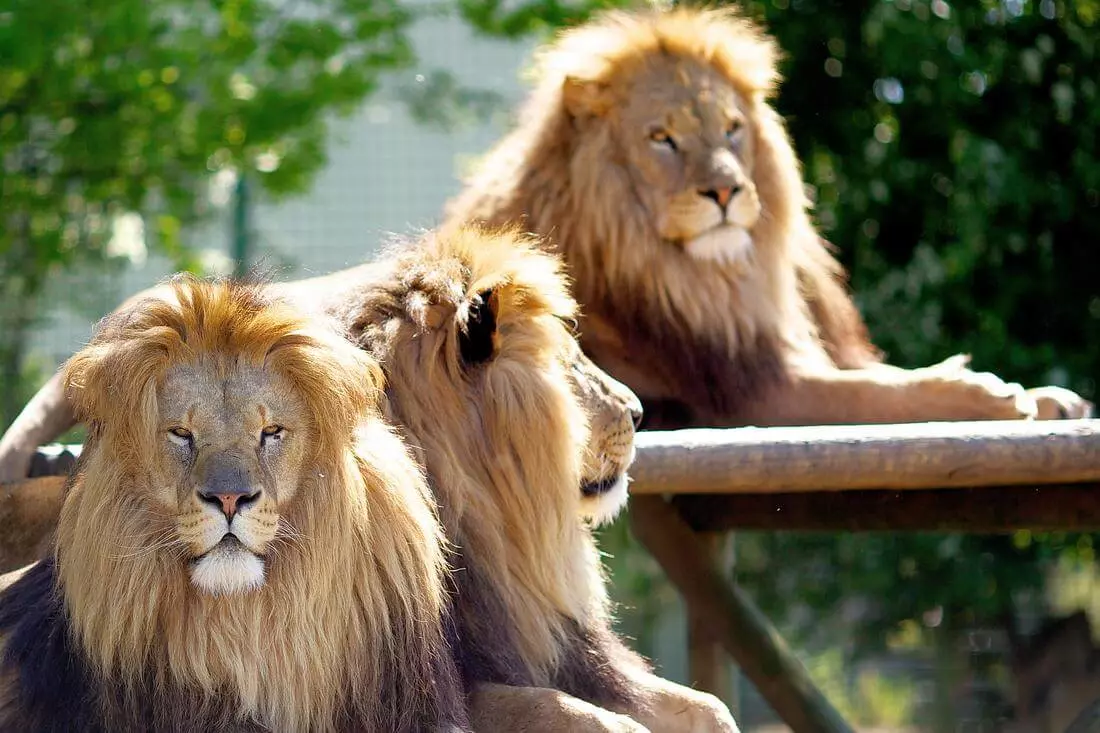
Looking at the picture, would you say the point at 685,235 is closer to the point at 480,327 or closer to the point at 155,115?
the point at 480,327

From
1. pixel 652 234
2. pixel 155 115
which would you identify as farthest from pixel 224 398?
pixel 155 115

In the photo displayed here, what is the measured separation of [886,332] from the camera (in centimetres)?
575

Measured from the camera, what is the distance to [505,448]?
2529 millimetres

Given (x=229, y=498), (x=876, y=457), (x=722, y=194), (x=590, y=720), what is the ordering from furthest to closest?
(x=722, y=194)
(x=876, y=457)
(x=590, y=720)
(x=229, y=498)

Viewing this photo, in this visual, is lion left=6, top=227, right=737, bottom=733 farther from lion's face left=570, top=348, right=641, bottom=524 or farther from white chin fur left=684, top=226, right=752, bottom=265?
white chin fur left=684, top=226, right=752, bottom=265

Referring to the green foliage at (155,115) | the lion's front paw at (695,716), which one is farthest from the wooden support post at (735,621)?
the green foliage at (155,115)

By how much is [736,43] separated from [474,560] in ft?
6.56

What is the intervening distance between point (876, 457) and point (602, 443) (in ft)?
2.05

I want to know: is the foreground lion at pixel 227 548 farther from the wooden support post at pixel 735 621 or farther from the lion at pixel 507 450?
the wooden support post at pixel 735 621

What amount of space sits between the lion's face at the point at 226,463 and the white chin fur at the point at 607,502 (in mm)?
680

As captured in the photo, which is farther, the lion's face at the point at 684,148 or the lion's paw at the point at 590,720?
the lion's face at the point at 684,148

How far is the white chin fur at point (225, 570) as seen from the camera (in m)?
2.05

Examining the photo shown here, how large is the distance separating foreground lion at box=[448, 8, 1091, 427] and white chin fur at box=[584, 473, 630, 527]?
114 cm

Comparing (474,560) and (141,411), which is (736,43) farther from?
(141,411)
